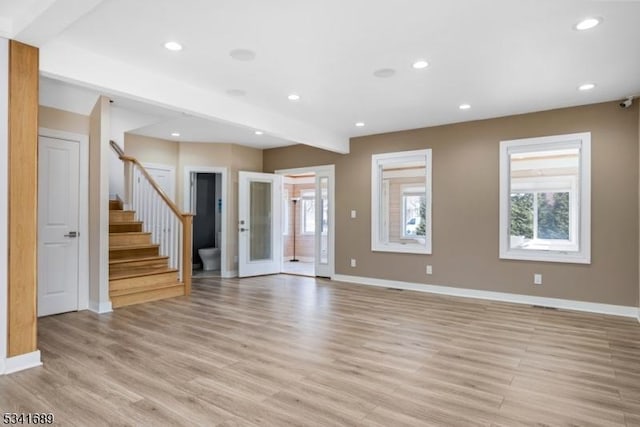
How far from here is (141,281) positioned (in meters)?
5.22

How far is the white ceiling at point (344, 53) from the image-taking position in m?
2.62

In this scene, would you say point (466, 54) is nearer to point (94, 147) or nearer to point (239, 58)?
point (239, 58)

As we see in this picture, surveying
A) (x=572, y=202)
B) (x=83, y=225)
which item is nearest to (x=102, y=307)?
(x=83, y=225)

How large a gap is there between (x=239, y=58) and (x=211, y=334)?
2611mm

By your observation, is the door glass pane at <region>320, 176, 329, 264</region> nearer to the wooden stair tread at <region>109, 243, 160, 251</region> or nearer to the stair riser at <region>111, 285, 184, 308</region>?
the stair riser at <region>111, 285, 184, 308</region>

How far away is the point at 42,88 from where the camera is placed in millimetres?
4141

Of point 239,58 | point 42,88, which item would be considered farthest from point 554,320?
point 42,88

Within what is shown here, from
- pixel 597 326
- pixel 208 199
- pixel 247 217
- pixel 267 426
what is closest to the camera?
pixel 267 426

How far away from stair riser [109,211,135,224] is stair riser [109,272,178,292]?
1.16m

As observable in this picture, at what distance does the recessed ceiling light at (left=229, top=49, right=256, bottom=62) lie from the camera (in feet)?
10.8

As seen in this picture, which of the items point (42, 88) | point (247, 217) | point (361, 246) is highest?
point (42, 88)

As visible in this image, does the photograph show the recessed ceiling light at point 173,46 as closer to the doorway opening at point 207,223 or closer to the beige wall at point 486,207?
the beige wall at point 486,207

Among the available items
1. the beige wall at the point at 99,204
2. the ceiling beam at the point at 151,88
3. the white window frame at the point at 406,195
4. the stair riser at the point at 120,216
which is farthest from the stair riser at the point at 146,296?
the white window frame at the point at 406,195

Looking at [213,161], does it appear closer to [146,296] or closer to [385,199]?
[146,296]
